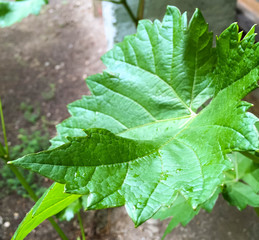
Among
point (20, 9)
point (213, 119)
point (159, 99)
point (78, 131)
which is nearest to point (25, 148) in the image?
point (20, 9)

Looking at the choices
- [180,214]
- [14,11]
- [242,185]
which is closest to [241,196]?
[242,185]

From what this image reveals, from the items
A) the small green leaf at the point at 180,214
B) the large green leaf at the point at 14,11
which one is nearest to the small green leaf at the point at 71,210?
the small green leaf at the point at 180,214

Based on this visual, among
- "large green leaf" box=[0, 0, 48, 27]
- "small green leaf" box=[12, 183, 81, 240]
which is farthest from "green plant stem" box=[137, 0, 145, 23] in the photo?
"small green leaf" box=[12, 183, 81, 240]

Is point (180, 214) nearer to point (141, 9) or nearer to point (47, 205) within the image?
point (47, 205)

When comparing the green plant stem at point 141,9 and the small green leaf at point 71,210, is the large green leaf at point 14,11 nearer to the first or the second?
the green plant stem at point 141,9

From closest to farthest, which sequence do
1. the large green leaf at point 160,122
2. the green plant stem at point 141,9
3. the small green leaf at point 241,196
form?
the large green leaf at point 160,122 → the small green leaf at point 241,196 → the green plant stem at point 141,9

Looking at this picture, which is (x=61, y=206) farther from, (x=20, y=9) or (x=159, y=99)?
(x=20, y=9)

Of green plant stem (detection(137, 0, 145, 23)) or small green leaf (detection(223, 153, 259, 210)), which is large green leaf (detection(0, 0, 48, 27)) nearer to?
green plant stem (detection(137, 0, 145, 23))
